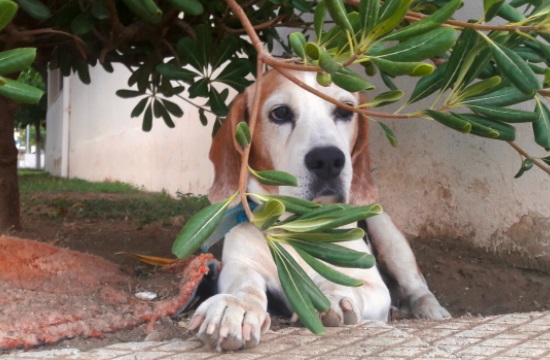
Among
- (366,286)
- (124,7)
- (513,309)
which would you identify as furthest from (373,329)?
(124,7)

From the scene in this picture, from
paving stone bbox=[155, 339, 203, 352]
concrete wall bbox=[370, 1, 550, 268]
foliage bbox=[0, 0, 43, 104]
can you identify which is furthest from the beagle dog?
foliage bbox=[0, 0, 43, 104]

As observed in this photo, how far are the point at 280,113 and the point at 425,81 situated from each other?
2.73ft

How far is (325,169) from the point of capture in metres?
2.39

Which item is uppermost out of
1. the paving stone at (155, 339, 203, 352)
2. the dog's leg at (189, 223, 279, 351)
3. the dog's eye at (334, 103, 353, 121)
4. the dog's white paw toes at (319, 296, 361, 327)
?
the dog's eye at (334, 103, 353, 121)

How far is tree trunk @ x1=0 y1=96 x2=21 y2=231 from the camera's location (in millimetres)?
3525

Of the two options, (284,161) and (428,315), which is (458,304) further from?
(284,161)

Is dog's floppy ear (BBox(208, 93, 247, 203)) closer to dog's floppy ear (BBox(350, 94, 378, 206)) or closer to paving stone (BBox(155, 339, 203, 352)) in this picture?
dog's floppy ear (BBox(350, 94, 378, 206))

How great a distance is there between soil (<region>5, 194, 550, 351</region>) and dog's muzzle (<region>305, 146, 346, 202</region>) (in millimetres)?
470

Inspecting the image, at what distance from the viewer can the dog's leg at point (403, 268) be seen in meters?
Answer: 2.86

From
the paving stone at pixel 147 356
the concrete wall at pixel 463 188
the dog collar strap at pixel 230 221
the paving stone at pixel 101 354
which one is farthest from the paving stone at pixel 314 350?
the concrete wall at pixel 463 188

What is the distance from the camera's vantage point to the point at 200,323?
1870 mm

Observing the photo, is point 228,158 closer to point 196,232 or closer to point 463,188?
point 196,232

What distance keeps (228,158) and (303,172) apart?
409mm

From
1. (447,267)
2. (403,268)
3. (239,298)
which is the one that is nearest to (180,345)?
(239,298)
